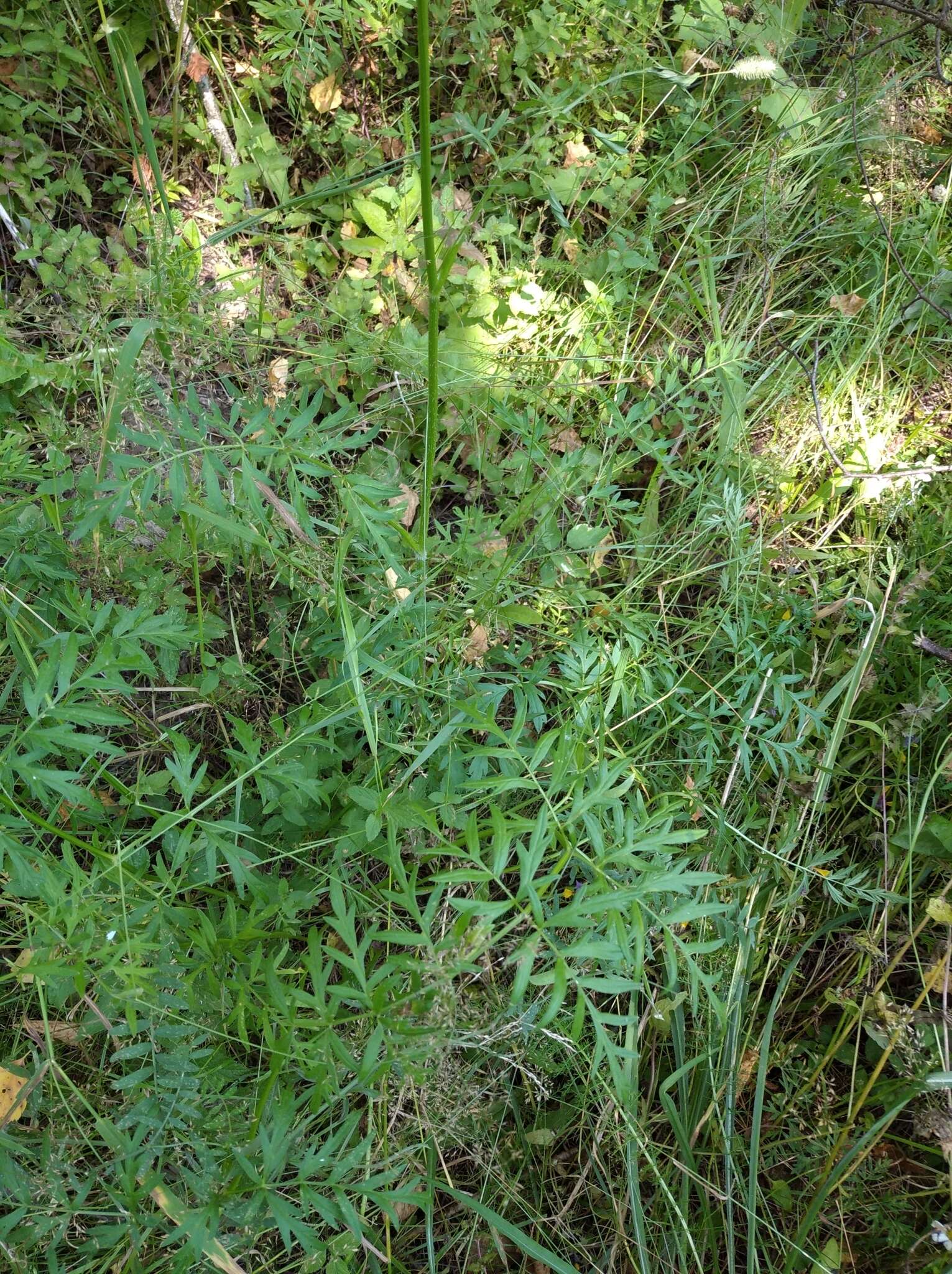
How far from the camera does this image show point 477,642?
2.18m

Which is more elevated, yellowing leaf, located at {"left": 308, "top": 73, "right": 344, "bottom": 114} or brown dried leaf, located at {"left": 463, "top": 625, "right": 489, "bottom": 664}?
yellowing leaf, located at {"left": 308, "top": 73, "right": 344, "bottom": 114}

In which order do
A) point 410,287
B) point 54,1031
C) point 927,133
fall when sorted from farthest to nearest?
point 927,133
point 410,287
point 54,1031

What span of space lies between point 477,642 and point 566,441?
83 centimetres

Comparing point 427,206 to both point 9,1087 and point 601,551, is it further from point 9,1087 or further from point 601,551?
point 9,1087

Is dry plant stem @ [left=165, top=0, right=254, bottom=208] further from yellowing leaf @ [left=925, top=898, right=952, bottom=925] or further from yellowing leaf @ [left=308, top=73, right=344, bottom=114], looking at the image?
yellowing leaf @ [left=925, top=898, right=952, bottom=925]

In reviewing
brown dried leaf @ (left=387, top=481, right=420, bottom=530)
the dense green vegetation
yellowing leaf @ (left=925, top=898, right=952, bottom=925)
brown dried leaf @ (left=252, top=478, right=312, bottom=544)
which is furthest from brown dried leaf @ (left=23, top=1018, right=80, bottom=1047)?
yellowing leaf @ (left=925, top=898, right=952, bottom=925)

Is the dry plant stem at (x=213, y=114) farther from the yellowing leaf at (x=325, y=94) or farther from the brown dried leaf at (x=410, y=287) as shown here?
the brown dried leaf at (x=410, y=287)

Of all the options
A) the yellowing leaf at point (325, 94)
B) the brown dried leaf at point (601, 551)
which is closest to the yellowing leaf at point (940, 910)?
the brown dried leaf at point (601, 551)

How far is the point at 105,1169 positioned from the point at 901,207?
3.51m

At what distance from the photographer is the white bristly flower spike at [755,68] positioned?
2922 mm

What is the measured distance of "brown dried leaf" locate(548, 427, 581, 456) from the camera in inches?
105

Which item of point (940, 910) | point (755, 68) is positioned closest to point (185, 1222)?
point (940, 910)

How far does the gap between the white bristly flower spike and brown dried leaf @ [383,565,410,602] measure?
85.0 inches

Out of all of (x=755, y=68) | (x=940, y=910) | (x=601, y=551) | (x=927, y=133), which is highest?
(x=755, y=68)
